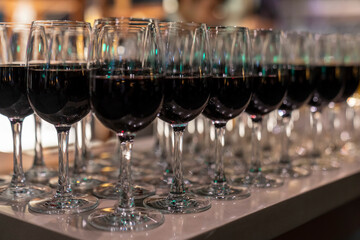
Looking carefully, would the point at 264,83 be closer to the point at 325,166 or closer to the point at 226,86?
the point at 226,86

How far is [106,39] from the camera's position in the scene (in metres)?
0.77

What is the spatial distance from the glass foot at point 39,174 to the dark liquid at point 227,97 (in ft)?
1.29

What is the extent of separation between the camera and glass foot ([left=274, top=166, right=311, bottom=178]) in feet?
3.75

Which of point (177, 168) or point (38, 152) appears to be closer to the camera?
point (177, 168)

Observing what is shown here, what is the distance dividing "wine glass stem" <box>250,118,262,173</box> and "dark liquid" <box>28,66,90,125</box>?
430 millimetres

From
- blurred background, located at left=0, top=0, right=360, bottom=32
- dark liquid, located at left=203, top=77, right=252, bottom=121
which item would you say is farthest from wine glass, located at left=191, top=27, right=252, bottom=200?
blurred background, located at left=0, top=0, right=360, bottom=32

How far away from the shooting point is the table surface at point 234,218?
0.73 meters

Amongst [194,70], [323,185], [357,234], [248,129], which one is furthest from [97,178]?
[248,129]

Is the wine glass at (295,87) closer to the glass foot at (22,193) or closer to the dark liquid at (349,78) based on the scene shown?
the dark liquid at (349,78)

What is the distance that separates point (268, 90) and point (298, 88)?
15cm

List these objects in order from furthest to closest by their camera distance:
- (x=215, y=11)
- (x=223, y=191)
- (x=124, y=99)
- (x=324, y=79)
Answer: (x=215, y=11)
(x=324, y=79)
(x=223, y=191)
(x=124, y=99)

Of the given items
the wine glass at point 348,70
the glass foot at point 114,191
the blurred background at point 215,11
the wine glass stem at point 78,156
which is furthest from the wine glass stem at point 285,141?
the blurred background at point 215,11

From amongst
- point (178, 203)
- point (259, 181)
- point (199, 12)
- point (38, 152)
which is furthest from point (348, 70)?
point (199, 12)

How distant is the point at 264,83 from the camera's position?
41.3 inches
